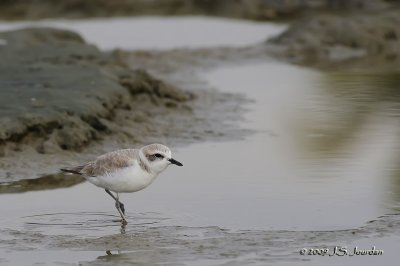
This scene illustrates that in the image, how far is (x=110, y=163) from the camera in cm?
845

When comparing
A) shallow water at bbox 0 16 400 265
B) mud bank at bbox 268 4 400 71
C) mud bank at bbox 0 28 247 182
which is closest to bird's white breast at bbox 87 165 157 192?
shallow water at bbox 0 16 400 265

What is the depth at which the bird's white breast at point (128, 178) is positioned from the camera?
27.2 ft

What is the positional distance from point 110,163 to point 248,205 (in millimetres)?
1285

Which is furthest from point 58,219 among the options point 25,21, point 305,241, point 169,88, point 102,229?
point 25,21

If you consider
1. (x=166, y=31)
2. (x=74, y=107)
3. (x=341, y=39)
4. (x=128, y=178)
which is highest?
(x=166, y=31)

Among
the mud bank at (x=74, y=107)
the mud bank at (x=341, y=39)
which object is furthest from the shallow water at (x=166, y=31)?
the mud bank at (x=74, y=107)

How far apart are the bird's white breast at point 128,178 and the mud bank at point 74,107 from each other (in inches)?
68.8

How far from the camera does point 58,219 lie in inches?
338

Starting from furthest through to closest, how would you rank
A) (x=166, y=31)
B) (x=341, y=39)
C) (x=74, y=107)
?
(x=166, y=31), (x=341, y=39), (x=74, y=107)

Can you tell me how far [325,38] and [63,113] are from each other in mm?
8545

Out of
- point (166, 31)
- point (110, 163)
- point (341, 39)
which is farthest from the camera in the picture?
point (166, 31)

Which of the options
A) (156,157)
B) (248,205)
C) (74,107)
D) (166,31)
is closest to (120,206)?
(156,157)

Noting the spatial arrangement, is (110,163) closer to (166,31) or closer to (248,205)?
(248,205)

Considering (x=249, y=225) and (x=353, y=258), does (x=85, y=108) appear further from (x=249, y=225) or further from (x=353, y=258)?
(x=353, y=258)
